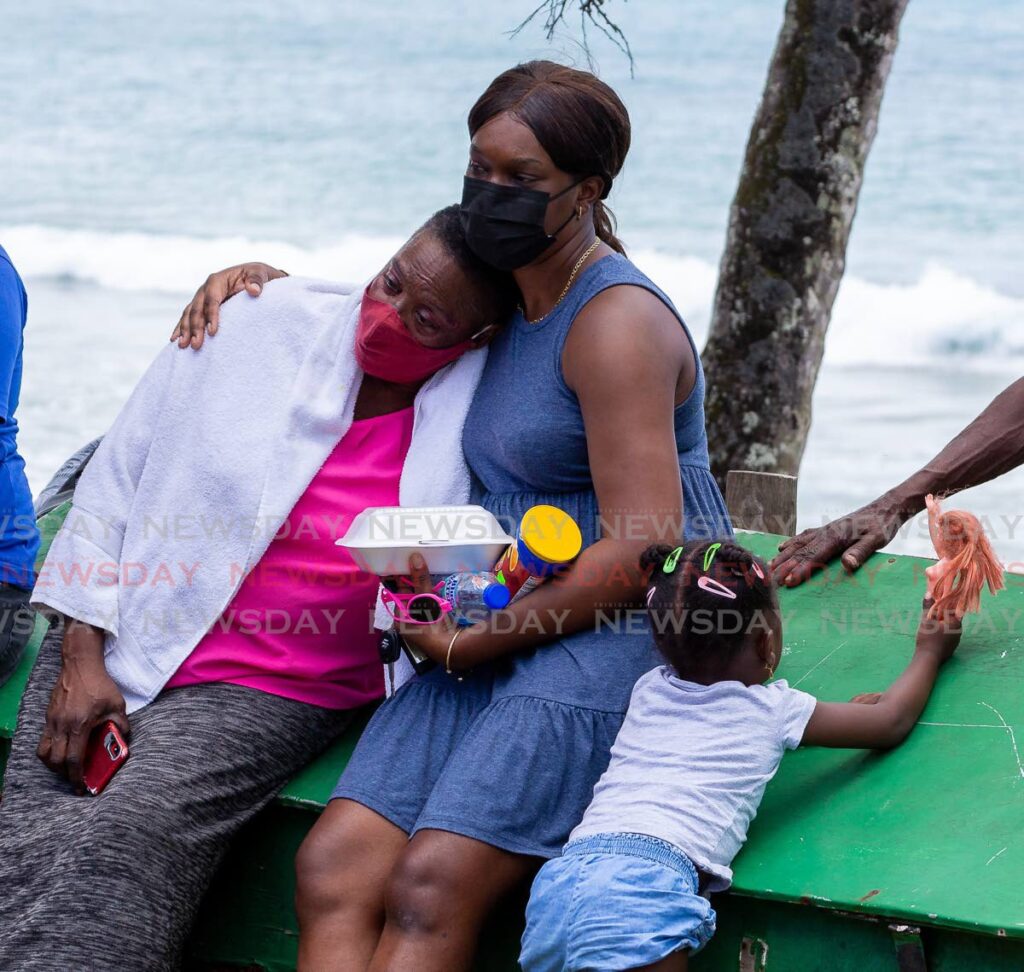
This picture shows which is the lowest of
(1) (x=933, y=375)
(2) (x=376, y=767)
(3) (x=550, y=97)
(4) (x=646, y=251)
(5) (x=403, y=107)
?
(2) (x=376, y=767)

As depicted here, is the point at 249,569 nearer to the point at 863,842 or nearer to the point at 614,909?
the point at 614,909

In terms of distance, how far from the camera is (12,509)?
329cm

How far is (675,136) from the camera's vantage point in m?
22.6

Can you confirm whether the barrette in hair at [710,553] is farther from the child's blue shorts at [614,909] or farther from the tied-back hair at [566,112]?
the tied-back hair at [566,112]

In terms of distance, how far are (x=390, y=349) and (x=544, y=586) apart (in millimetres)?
600

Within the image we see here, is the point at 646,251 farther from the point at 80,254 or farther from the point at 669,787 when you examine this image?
the point at 669,787

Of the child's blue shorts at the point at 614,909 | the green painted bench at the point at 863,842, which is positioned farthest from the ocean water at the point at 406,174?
the child's blue shorts at the point at 614,909

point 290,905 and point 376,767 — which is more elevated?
point 376,767

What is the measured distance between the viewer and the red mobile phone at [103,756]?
267 centimetres

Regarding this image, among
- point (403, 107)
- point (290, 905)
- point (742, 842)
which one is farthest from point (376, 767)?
point (403, 107)

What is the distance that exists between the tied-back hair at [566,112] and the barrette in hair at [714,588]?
33.4 inches

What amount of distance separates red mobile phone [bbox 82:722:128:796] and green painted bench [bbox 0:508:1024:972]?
330 mm

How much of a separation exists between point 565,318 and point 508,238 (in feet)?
0.64

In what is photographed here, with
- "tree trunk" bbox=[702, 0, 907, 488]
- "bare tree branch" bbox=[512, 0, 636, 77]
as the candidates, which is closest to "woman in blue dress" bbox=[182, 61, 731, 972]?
"bare tree branch" bbox=[512, 0, 636, 77]
